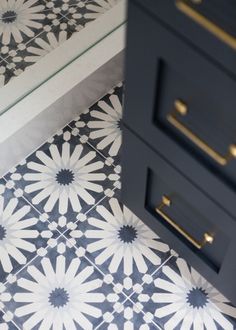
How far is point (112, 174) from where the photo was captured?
124 centimetres

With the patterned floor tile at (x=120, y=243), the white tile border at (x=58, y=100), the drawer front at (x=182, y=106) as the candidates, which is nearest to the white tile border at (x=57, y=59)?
the white tile border at (x=58, y=100)

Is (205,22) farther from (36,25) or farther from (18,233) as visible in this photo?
(36,25)

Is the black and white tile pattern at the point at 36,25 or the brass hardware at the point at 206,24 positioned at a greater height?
the black and white tile pattern at the point at 36,25

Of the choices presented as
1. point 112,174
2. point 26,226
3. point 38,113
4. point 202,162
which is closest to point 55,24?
point 38,113

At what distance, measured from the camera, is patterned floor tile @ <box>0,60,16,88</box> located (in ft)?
4.36

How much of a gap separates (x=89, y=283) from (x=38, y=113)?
39 cm

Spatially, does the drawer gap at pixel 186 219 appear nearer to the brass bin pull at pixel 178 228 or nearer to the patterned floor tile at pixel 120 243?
the brass bin pull at pixel 178 228

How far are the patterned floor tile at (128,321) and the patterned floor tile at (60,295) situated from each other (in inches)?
0.5

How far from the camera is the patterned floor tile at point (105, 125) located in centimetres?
127

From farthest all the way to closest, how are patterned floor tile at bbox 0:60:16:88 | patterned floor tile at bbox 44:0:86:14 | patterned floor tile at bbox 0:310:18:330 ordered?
patterned floor tile at bbox 44:0:86:14, patterned floor tile at bbox 0:60:16:88, patterned floor tile at bbox 0:310:18:330

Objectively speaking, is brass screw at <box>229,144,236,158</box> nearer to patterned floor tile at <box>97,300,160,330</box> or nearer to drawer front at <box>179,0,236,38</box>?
drawer front at <box>179,0,236,38</box>

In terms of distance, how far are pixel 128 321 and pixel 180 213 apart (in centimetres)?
27

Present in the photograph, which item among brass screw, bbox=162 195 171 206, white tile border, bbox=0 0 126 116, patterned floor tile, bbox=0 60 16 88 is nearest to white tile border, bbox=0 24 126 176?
white tile border, bbox=0 0 126 116

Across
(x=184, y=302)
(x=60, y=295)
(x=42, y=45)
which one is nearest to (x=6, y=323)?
(x=60, y=295)
